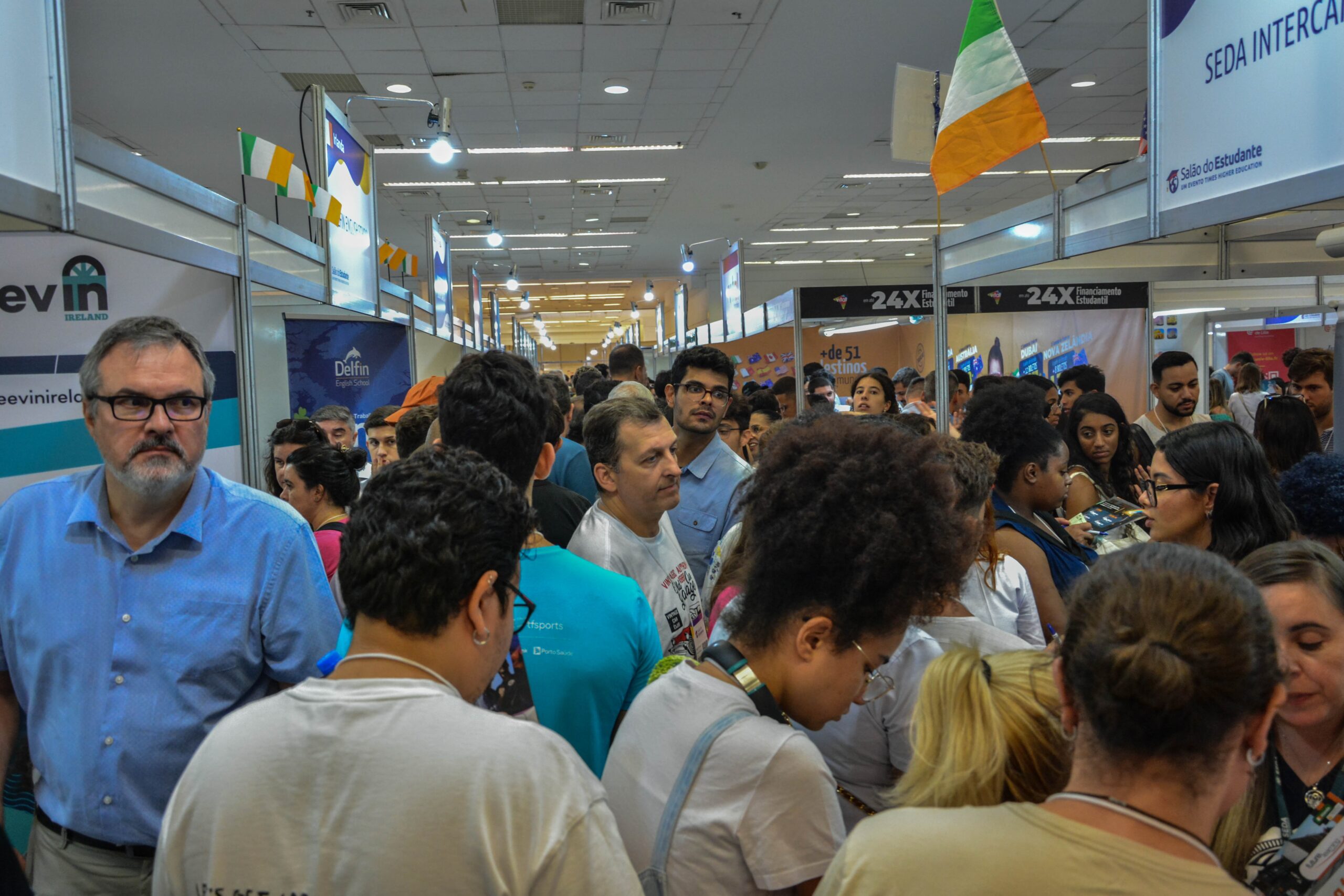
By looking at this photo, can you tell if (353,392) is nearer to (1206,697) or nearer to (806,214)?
(1206,697)

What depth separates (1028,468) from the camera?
2.83 meters

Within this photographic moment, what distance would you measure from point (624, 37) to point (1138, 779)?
790 cm

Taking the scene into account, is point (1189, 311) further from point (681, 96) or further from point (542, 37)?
point (542, 37)

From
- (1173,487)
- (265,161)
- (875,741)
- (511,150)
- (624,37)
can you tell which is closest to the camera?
(875,741)

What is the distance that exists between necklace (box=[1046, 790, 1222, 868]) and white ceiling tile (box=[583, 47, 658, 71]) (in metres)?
8.15

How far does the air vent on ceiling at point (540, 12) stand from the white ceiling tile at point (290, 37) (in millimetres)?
1567

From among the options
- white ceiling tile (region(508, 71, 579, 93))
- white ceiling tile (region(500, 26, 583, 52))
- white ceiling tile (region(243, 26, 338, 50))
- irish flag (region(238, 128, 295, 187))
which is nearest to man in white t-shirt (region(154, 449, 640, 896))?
irish flag (region(238, 128, 295, 187))

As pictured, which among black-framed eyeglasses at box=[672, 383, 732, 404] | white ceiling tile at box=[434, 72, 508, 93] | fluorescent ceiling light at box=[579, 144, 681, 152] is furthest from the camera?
fluorescent ceiling light at box=[579, 144, 681, 152]

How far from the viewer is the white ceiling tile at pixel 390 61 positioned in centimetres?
799

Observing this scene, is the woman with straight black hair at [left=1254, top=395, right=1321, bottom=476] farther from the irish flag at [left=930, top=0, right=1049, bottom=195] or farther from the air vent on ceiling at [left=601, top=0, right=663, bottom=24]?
the air vent on ceiling at [left=601, top=0, right=663, bottom=24]

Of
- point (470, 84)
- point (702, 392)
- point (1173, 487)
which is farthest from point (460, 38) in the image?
point (1173, 487)

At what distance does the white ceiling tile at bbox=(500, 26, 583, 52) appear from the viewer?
7504 millimetres

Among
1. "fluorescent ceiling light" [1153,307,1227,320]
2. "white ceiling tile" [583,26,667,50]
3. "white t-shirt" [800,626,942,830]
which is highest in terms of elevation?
"white ceiling tile" [583,26,667,50]

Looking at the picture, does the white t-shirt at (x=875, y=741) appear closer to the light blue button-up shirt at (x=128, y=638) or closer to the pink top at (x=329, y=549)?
→ the light blue button-up shirt at (x=128, y=638)
